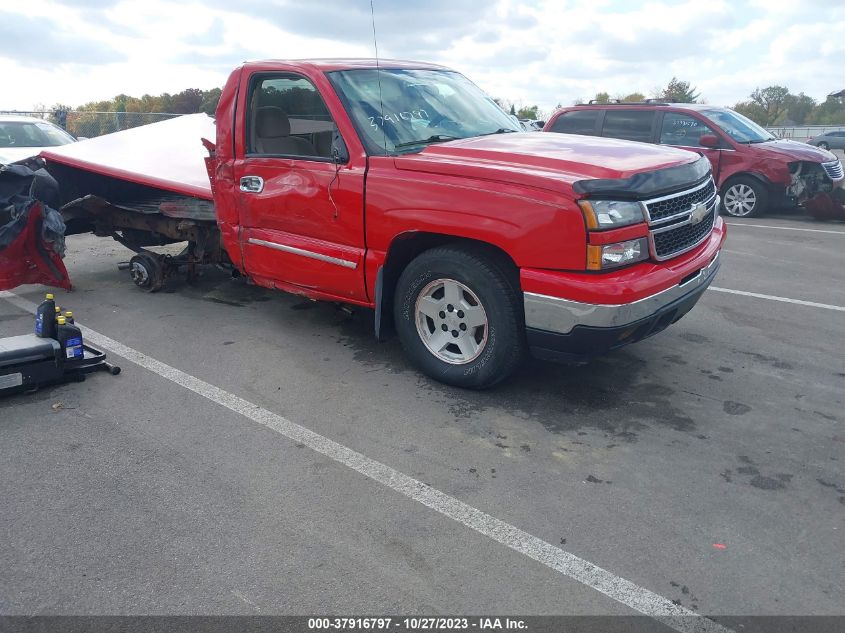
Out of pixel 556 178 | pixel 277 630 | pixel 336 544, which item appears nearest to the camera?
pixel 277 630

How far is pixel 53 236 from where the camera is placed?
6375 mm

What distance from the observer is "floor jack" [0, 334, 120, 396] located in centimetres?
443

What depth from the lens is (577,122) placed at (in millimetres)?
12539

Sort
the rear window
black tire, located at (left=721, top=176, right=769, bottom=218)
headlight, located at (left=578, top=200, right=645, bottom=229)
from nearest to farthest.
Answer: headlight, located at (left=578, top=200, right=645, bottom=229) < black tire, located at (left=721, top=176, right=769, bottom=218) < the rear window

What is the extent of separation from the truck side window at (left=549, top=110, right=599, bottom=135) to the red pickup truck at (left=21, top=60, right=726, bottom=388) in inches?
278

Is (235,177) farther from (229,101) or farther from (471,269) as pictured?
(471,269)

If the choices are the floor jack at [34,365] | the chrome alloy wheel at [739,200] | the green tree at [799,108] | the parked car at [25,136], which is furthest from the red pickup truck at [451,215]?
the green tree at [799,108]

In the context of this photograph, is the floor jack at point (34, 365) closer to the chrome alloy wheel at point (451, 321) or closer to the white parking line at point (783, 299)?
the chrome alloy wheel at point (451, 321)

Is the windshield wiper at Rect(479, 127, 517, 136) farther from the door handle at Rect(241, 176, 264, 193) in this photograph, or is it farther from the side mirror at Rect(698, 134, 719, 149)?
the side mirror at Rect(698, 134, 719, 149)

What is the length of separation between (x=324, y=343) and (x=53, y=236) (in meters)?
2.83

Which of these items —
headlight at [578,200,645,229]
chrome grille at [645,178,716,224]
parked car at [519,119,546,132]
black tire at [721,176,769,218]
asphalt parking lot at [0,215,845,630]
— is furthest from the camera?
black tire at [721,176,769,218]

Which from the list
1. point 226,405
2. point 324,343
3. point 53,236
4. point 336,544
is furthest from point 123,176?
point 336,544

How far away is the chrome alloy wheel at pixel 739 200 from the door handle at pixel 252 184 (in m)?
9.21

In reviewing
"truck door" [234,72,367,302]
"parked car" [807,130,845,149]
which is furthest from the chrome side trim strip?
"parked car" [807,130,845,149]
